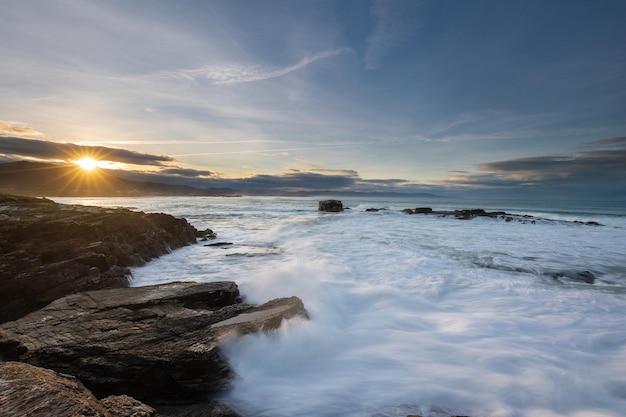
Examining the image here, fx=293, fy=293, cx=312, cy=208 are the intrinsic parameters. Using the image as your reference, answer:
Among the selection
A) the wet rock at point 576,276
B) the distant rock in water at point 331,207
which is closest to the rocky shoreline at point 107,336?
the wet rock at point 576,276

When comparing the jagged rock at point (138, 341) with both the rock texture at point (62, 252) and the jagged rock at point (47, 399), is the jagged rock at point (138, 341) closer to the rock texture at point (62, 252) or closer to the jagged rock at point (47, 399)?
the jagged rock at point (47, 399)

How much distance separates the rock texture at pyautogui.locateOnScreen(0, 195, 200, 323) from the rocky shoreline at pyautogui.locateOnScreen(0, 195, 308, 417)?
0.09 ft

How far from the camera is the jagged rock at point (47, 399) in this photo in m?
2.10

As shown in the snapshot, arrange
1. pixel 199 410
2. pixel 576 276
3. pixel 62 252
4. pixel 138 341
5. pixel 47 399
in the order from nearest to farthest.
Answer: pixel 47 399
pixel 199 410
pixel 138 341
pixel 62 252
pixel 576 276

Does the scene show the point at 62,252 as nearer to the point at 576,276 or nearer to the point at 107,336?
the point at 107,336

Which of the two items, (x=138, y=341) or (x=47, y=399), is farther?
(x=138, y=341)

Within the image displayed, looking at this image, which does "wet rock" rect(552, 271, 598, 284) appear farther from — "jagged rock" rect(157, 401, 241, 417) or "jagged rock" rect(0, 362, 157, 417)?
"jagged rock" rect(0, 362, 157, 417)

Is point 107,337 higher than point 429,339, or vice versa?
point 107,337

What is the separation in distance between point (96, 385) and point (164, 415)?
1.04 meters

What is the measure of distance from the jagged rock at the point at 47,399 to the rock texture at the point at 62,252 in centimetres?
485

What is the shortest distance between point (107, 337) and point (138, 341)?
1.48ft

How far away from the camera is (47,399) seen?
2201 mm

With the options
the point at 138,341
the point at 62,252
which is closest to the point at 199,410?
the point at 138,341

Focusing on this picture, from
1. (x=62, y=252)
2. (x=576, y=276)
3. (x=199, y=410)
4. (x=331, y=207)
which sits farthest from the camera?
(x=331, y=207)
